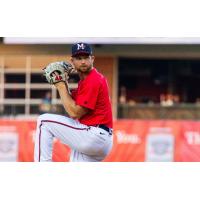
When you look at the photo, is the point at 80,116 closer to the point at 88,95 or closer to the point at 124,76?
the point at 88,95

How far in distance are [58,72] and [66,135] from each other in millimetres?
646

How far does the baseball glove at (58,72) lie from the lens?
7.07 metres

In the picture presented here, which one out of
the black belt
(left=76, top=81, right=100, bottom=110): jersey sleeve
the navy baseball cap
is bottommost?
the black belt

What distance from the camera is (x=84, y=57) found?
23.1 feet

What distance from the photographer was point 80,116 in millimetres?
7078

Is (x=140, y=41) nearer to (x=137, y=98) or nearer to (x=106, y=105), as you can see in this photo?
(x=137, y=98)

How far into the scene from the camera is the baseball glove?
707cm

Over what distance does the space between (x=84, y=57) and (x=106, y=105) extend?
1.87 feet

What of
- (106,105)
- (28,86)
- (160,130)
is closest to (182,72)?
(28,86)

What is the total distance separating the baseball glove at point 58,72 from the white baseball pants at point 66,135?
14.9 inches

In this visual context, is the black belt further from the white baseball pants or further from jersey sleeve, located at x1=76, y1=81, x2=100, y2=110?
jersey sleeve, located at x1=76, y1=81, x2=100, y2=110

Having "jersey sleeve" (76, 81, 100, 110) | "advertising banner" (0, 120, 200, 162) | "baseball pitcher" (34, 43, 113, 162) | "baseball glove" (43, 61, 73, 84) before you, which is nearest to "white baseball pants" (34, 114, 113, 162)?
"baseball pitcher" (34, 43, 113, 162)

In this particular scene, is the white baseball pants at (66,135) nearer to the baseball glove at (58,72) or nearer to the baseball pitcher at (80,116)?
the baseball pitcher at (80,116)

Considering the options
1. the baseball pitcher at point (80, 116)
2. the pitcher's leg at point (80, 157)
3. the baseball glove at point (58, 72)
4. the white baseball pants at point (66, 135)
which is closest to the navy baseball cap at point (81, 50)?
the baseball pitcher at point (80, 116)
